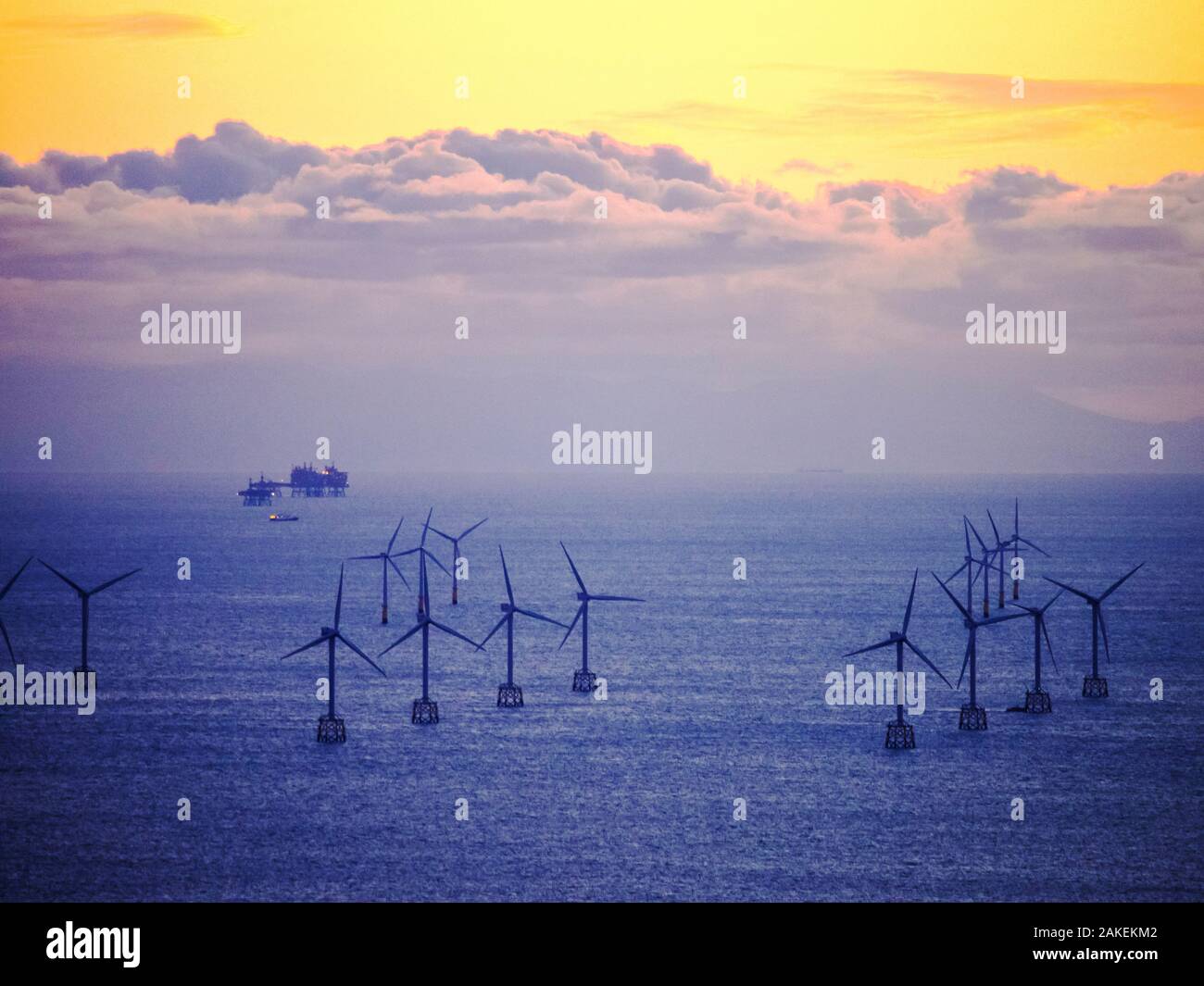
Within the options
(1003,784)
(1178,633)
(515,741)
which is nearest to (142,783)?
(515,741)

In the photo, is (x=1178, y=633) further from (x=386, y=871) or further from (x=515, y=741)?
(x=386, y=871)

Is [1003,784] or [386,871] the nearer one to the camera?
[386,871]
